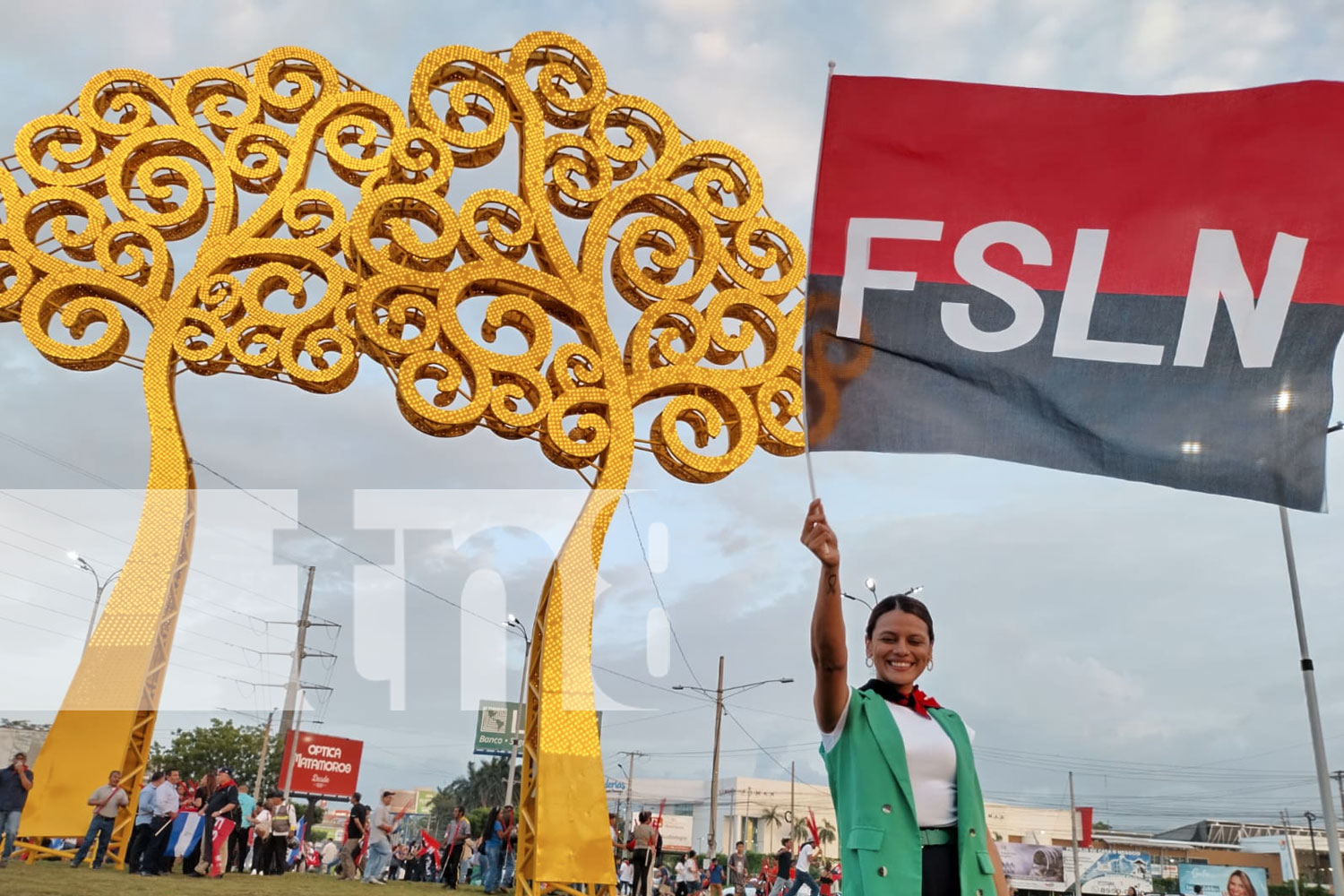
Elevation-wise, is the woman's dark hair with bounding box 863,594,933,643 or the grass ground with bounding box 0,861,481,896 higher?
the woman's dark hair with bounding box 863,594,933,643

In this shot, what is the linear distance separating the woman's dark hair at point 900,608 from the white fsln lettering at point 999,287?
4.83ft

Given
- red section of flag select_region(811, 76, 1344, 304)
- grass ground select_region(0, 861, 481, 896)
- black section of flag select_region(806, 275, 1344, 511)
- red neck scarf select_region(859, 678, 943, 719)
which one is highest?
red section of flag select_region(811, 76, 1344, 304)

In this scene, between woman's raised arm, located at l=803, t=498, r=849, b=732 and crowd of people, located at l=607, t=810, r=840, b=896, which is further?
crowd of people, located at l=607, t=810, r=840, b=896

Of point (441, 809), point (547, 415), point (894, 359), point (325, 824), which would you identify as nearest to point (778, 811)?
point (441, 809)

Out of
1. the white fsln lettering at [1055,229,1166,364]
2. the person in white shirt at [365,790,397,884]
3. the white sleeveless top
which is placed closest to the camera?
the white sleeveless top

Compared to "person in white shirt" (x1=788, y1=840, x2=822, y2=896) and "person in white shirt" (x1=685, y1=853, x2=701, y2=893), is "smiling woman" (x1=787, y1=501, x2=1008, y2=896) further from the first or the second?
"person in white shirt" (x1=685, y1=853, x2=701, y2=893)

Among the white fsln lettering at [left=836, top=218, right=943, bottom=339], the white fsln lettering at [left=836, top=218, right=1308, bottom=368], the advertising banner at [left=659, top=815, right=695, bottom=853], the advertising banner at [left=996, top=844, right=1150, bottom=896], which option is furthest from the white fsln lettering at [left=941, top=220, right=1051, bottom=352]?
the advertising banner at [left=659, top=815, right=695, bottom=853]

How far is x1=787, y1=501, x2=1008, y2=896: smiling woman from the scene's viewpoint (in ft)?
7.99

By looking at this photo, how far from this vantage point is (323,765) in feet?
115

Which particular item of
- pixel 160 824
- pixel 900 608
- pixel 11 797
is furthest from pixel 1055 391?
pixel 11 797

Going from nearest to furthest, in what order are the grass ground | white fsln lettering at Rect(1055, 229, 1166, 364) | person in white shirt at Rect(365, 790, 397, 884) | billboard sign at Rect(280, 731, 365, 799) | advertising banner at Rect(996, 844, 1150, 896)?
white fsln lettering at Rect(1055, 229, 1166, 364) < the grass ground < person in white shirt at Rect(365, 790, 397, 884) < billboard sign at Rect(280, 731, 365, 799) < advertising banner at Rect(996, 844, 1150, 896)

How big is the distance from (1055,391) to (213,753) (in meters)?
44.0

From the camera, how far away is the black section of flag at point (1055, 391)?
3797 millimetres

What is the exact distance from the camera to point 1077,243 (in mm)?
4043
